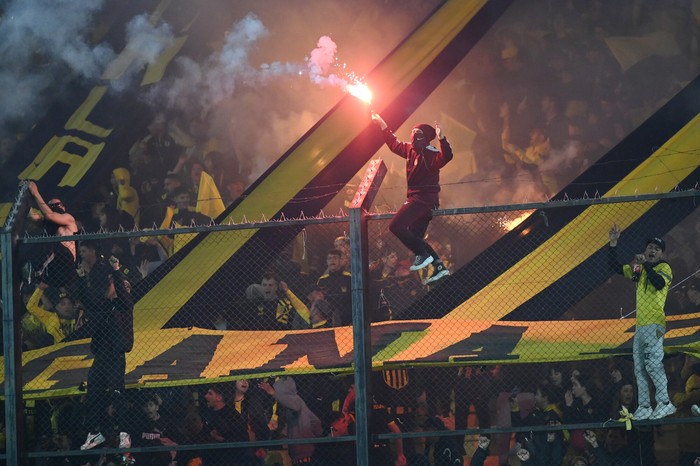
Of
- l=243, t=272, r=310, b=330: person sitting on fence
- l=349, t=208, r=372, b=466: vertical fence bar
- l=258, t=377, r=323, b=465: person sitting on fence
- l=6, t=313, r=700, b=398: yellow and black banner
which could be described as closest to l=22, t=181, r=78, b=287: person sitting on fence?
l=6, t=313, r=700, b=398: yellow and black banner

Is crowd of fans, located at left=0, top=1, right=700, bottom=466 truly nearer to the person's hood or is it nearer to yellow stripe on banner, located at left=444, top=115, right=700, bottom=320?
the person's hood

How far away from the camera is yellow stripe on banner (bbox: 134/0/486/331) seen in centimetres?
1279

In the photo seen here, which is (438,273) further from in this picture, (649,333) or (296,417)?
(296,417)

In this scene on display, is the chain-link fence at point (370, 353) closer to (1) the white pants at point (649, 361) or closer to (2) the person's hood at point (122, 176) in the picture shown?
(1) the white pants at point (649, 361)

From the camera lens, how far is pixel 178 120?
1352cm

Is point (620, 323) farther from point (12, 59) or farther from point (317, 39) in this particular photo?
point (12, 59)

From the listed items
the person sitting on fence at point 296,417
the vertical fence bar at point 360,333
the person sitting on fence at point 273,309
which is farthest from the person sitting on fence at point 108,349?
the vertical fence bar at point 360,333

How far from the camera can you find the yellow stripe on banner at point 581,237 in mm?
10977

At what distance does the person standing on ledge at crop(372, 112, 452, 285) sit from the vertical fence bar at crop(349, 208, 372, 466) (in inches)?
33.8

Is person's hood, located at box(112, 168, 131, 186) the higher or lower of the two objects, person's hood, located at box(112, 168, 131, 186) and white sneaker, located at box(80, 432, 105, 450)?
the higher

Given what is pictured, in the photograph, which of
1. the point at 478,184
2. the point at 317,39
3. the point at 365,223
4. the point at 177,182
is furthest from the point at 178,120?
the point at 365,223

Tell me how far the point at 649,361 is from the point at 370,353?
93.7 inches

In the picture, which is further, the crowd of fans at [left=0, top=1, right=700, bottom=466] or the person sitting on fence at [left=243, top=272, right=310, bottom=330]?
the person sitting on fence at [left=243, top=272, right=310, bottom=330]

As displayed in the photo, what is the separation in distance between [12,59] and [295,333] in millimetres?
6794
